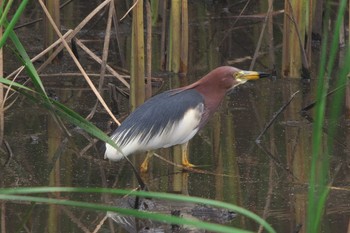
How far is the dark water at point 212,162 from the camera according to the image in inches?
164

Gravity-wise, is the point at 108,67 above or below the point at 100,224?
above

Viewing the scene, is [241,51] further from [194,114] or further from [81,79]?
[194,114]

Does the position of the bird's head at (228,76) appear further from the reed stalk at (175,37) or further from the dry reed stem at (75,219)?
the dry reed stem at (75,219)

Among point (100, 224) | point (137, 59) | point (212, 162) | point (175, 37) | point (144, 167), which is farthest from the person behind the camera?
point (175, 37)

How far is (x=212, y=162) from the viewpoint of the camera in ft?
17.0

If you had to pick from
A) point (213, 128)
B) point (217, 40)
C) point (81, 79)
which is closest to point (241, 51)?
point (217, 40)

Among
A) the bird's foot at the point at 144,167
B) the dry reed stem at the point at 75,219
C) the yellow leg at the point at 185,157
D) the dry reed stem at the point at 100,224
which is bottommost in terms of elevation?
the dry reed stem at the point at 100,224

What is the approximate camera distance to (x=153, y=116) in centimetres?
495

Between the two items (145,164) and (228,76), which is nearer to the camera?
(145,164)

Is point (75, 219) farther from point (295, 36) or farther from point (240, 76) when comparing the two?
point (295, 36)

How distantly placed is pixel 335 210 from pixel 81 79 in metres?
3.29

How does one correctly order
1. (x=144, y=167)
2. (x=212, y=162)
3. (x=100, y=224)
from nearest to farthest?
(x=100, y=224)
(x=144, y=167)
(x=212, y=162)

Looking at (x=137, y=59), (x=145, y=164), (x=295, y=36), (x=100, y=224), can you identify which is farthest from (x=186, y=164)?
(x=295, y=36)

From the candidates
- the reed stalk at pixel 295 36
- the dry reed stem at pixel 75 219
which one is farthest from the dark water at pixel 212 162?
the reed stalk at pixel 295 36
